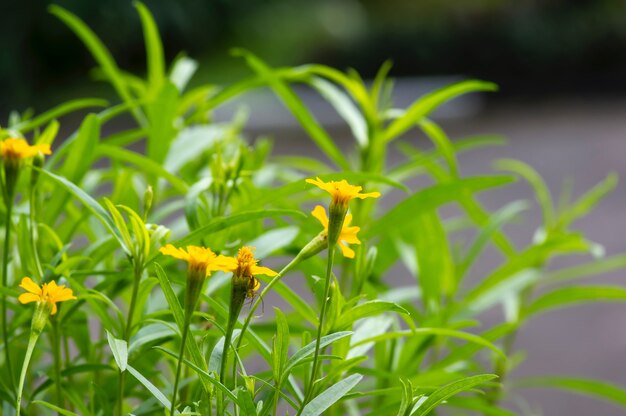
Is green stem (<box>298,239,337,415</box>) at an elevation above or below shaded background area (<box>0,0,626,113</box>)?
below

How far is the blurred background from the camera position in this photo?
4.25 m

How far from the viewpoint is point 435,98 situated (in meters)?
0.72

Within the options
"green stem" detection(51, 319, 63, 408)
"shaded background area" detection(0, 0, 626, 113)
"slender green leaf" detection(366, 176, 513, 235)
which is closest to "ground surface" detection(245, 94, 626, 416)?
"shaded background area" detection(0, 0, 626, 113)

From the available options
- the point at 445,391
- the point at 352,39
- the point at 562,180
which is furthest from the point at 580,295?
the point at 352,39

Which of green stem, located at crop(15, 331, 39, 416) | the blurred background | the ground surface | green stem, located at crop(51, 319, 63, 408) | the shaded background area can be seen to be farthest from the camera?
the shaded background area

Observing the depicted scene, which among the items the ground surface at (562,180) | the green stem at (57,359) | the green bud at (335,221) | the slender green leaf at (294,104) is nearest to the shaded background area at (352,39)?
the ground surface at (562,180)

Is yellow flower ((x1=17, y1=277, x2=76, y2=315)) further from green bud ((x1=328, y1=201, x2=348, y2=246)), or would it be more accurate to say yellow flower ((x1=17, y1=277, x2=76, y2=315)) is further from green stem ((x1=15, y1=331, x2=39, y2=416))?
green bud ((x1=328, y1=201, x2=348, y2=246))

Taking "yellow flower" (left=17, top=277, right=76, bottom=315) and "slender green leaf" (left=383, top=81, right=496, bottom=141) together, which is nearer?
"yellow flower" (left=17, top=277, right=76, bottom=315)

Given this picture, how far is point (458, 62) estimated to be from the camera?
703 cm

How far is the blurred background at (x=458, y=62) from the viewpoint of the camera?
425 centimetres

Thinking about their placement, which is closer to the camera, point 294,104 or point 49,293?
point 49,293

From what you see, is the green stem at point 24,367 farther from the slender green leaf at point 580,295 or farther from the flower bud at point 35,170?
the slender green leaf at point 580,295

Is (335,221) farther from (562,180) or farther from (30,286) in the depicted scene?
(562,180)

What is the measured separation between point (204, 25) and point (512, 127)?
6.62 feet
